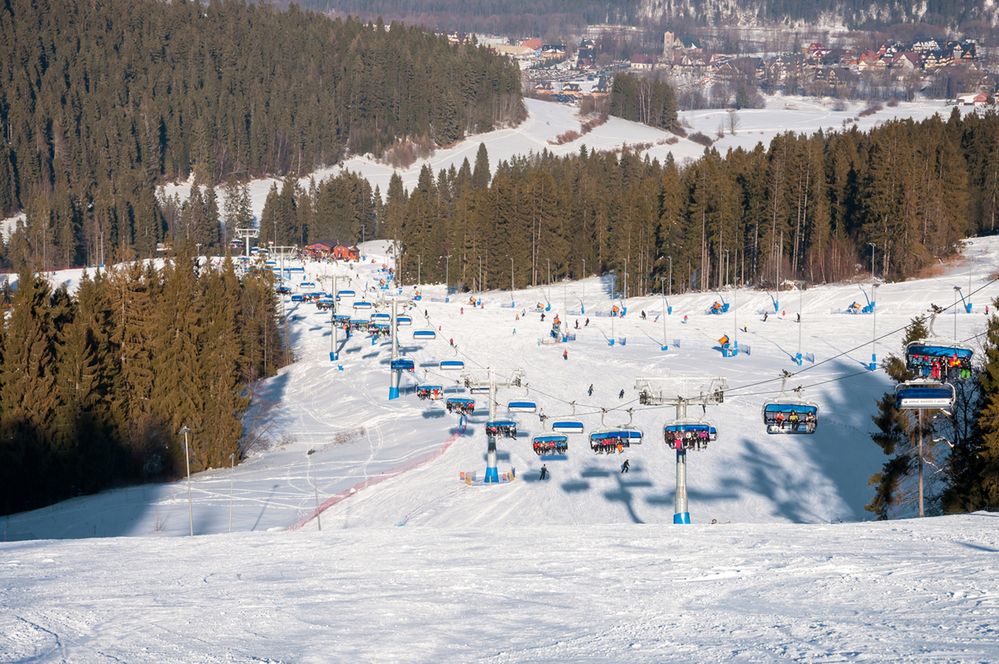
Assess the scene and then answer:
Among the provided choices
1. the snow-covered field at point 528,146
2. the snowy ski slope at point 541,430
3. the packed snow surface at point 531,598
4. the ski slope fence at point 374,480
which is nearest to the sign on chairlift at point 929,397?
the packed snow surface at point 531,598

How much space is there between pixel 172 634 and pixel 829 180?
75.0 metres

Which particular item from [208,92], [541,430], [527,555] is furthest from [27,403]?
[208,92]

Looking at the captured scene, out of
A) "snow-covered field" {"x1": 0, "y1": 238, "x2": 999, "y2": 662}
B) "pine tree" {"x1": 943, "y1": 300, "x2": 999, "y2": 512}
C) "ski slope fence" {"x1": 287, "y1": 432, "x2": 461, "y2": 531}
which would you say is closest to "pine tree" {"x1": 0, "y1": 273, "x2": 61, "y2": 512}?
"snow-covered field" {"x1": 0, "y1": 238, "x2": 999, "y2": 662}

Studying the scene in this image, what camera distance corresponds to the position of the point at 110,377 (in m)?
46.2

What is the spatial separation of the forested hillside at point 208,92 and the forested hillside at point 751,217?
2553 inches

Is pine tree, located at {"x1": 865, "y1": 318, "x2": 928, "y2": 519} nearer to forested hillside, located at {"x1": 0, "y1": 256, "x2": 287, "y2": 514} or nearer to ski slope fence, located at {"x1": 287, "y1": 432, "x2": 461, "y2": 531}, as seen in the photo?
ski slope fence, located at {"x1": 287, "y1": 432, "x2": 461, "y2": 531}

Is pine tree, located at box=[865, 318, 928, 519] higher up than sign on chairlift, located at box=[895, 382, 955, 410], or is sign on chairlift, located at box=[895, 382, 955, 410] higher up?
sign on chairlift, located at box=[895, 382, 955, 410]

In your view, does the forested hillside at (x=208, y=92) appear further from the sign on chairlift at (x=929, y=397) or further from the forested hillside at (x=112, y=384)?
the sign on chairlift at (x=929, y=397)

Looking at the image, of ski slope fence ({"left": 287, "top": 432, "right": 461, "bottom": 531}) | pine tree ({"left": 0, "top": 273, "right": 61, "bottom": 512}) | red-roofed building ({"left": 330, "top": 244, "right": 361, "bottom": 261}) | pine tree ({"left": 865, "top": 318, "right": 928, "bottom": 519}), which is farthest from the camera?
red-roofed building ({"left": 330, "top": 244, "right": 361, "bottom": 261})

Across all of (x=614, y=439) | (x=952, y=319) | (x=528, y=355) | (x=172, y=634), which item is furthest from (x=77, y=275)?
(x=172, y=634)

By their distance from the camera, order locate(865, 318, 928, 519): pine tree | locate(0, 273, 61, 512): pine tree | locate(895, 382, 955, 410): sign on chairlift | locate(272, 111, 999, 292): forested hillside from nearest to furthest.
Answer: locate(895, 382, 955, 410): sign on chairlift, locate(865, 318, 928, 519): pine tree, locate(0, 273, 61, 512): pine tree, locate(272, 111, 999, 292): forested hillside

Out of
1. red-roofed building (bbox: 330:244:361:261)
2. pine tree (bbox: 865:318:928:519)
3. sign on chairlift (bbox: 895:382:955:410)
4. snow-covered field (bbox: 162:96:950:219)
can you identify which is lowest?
pine tree (bbox: 865:318:928:519)

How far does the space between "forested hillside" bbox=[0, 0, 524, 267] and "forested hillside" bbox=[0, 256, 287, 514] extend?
99.1 m

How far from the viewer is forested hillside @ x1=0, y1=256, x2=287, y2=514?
1635 inches
